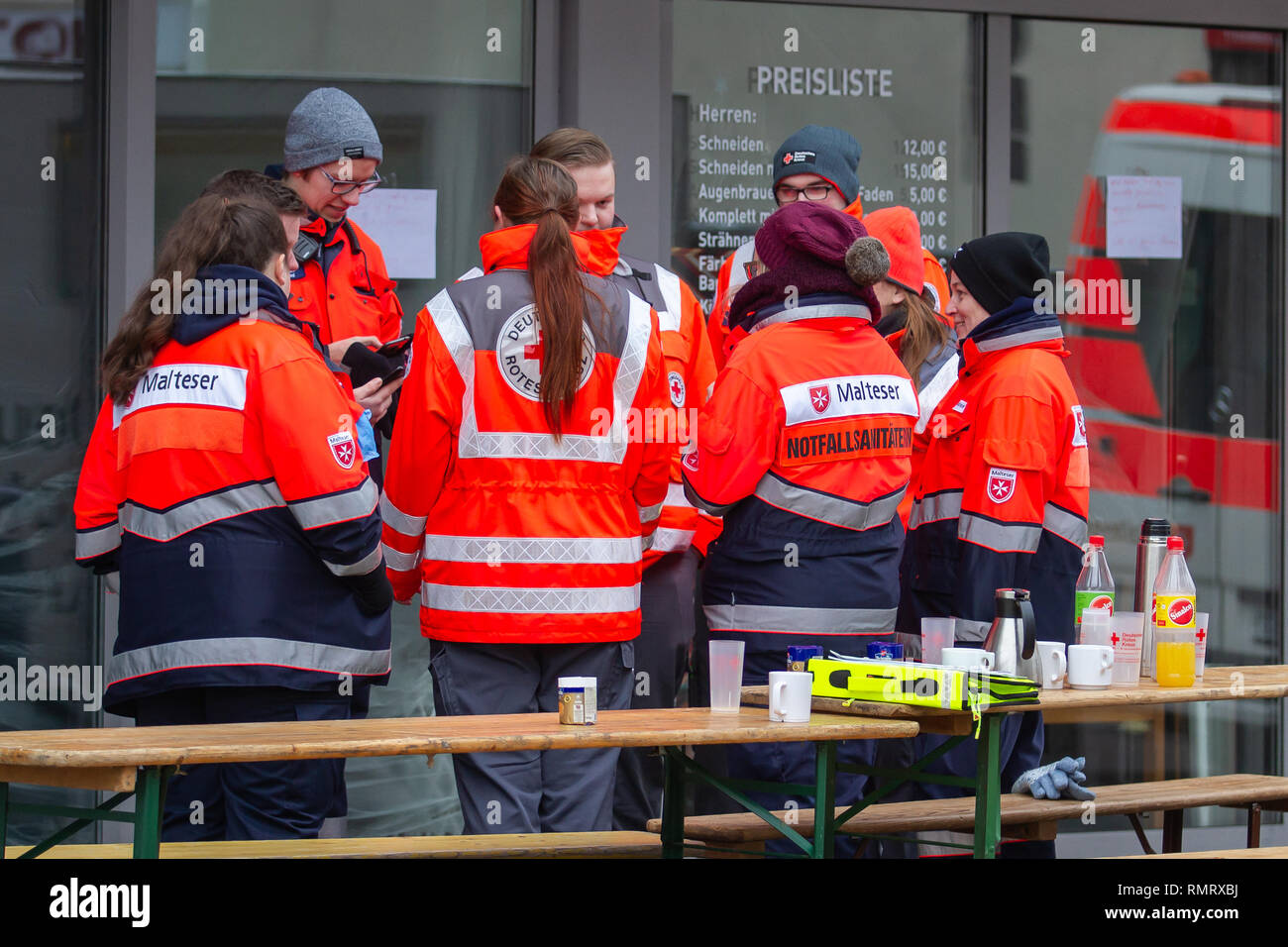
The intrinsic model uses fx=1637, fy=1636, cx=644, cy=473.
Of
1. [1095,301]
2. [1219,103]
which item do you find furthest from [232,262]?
[1219,103]

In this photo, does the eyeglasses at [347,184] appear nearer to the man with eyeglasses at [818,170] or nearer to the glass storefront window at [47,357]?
the glass storefront window at [47,357]

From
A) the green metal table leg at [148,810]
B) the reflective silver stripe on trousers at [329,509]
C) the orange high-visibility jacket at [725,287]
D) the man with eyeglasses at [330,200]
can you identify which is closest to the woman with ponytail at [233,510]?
the reflective silver stripe on trousers at [329,509]

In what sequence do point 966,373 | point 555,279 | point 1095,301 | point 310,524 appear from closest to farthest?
point 310,524 < point 555,279 < point 966,373 < point 1095,301

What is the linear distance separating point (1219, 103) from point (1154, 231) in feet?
2.04

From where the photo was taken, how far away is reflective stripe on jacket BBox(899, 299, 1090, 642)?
4.61 meters

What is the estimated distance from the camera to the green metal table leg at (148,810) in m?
3.05

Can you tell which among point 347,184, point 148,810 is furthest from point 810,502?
point 148,810

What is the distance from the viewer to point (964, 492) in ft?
15.5

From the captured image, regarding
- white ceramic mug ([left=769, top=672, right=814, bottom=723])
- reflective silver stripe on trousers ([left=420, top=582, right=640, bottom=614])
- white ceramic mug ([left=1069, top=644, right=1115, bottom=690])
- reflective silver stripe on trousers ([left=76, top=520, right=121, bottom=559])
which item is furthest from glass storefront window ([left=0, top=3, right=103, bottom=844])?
white ceramic mug ([left=1069, top=644, right=1115, bottom=690])

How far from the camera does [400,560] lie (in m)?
4.38

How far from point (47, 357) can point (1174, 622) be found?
12.4ft

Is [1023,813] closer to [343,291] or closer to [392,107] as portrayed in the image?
[343,291]

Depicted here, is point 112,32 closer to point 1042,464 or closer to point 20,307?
point 20,307

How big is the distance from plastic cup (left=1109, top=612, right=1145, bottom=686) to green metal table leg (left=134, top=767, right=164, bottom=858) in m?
2.48
